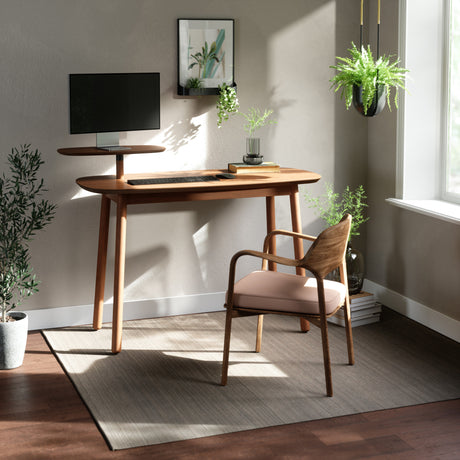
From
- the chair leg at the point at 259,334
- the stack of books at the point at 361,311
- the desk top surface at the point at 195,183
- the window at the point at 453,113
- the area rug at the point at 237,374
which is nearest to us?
the area rug at the point at 237,374

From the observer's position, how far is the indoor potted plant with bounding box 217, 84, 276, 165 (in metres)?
4.45

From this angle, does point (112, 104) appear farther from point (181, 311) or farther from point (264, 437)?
point (264, 437)

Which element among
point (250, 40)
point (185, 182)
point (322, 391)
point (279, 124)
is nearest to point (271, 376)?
point (322, 391)

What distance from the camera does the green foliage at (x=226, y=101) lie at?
14.7 ft

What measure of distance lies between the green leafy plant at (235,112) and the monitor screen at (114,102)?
1.43ft

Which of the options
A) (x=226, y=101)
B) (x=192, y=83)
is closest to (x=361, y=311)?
(x=226, y=101)

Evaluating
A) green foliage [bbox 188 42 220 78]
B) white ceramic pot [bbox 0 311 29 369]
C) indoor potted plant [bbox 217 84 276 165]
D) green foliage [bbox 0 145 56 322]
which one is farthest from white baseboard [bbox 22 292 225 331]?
green foliage [bbox 188 42 220 78]

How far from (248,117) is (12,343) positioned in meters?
1.98

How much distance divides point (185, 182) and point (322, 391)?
1.34 metres

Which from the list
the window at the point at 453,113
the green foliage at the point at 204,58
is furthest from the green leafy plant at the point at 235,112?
the window at the point at 453,113

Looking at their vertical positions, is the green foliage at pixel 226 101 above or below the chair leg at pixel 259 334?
above

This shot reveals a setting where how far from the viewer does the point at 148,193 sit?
12.9 ft

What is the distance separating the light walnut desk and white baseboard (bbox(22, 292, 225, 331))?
158 millimetres

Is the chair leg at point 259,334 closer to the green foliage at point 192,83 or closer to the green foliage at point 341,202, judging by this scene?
the green foliage at point 341,202
